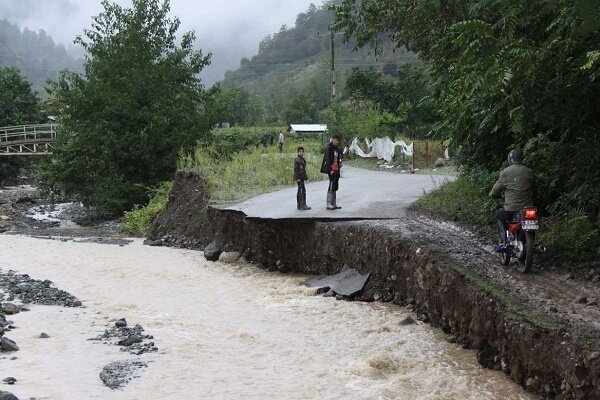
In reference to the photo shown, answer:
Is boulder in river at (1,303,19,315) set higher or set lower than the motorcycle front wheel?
lower

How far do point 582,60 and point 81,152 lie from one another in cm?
2619

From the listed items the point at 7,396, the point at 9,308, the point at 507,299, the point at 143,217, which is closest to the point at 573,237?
the point at 507,299

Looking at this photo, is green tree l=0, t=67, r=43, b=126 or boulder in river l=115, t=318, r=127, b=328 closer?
boulder in river l=115, t=318, r=127, b=328

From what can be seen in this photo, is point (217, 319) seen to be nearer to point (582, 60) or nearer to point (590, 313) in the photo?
point (590, 313)

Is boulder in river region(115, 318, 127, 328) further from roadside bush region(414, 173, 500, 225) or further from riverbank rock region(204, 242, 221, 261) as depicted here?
roadside bush region(414, 173, 500, 225)

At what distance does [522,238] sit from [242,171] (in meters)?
15.7

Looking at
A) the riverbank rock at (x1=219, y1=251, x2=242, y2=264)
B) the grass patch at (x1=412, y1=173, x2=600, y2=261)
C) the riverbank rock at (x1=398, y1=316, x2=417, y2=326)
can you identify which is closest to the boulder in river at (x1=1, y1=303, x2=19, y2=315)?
the riverbank rock at (x1=219, y1=251, x2=242, y2=264)

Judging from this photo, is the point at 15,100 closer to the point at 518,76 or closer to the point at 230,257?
the point at 230,257

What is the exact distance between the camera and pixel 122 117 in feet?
99.2

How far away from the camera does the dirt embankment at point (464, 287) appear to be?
6.48 m

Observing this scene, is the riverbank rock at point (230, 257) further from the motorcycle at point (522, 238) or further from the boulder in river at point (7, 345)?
the motorcycle at point (522, 238)

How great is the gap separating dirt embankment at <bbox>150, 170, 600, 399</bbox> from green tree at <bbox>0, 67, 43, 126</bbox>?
5237 cm

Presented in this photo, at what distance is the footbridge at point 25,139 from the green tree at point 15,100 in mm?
3214

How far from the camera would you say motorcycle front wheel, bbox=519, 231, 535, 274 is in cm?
930
